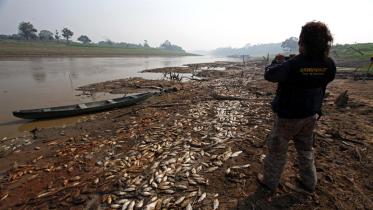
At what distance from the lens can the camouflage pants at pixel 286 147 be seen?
453cm

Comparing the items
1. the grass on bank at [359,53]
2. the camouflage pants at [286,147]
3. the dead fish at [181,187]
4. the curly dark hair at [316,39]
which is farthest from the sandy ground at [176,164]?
the grass on bank at [359,53]

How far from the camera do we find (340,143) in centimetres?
793

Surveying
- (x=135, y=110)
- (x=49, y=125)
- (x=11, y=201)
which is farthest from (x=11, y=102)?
(x=11, y=201)

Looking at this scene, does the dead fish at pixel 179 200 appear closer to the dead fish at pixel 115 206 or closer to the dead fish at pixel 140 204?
the dead fish at pixel 140 204

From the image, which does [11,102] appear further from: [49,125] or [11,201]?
[11,201]

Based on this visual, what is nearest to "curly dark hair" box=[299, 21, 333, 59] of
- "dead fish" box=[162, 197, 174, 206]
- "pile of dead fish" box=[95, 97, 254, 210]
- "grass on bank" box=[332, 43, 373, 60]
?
"pile of dead fish" box=[95, 97, 254, 210]

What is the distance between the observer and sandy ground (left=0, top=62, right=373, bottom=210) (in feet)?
17.5

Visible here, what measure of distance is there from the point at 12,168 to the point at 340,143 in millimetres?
11172

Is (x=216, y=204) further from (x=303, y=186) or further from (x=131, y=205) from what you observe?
(x=303, y=186)

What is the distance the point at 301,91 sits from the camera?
4.28 meters

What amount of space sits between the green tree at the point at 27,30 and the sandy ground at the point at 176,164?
132 metres

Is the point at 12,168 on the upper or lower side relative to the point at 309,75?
lower

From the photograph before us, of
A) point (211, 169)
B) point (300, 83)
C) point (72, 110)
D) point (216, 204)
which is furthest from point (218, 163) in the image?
point (72, 110)

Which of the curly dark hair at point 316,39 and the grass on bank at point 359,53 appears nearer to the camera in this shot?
the curly dark hair at point 316,39
